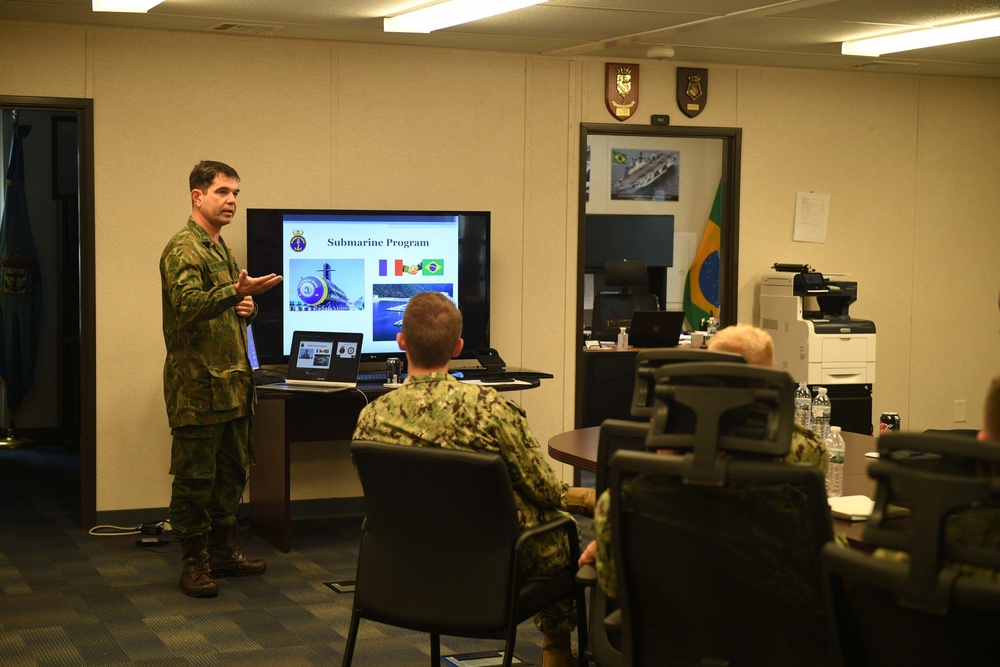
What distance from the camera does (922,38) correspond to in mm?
5828

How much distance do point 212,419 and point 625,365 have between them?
3.06 meters

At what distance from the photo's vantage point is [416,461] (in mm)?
2695

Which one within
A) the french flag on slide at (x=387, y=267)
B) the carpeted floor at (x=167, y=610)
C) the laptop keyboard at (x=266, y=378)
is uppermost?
the french flag on slide at (x=387, y=267)

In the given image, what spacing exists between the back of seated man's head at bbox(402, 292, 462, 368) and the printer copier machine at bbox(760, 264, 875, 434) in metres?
4.02

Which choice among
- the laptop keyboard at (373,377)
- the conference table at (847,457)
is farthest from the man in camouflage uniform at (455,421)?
the laptop keyboard at (373,377)

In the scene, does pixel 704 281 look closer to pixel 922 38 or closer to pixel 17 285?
pixel 922 38

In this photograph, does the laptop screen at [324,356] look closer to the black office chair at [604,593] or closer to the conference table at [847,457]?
the conference table at [847,457]

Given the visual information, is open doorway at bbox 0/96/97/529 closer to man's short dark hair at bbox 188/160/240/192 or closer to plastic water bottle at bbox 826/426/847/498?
man's short dark hair at bbox 188/160/240/192

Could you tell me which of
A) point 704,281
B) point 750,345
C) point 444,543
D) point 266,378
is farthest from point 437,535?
point 704,281

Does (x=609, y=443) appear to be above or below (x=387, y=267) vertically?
below

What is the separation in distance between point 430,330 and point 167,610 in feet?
6.86

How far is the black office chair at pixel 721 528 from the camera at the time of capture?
196cm

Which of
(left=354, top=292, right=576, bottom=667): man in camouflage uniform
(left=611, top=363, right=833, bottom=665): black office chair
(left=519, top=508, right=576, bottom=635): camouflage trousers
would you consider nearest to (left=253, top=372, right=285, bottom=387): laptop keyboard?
(left=354, top=292, right=576, bottom=667): man in camouflage uniform

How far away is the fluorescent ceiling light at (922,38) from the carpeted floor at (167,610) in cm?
294
